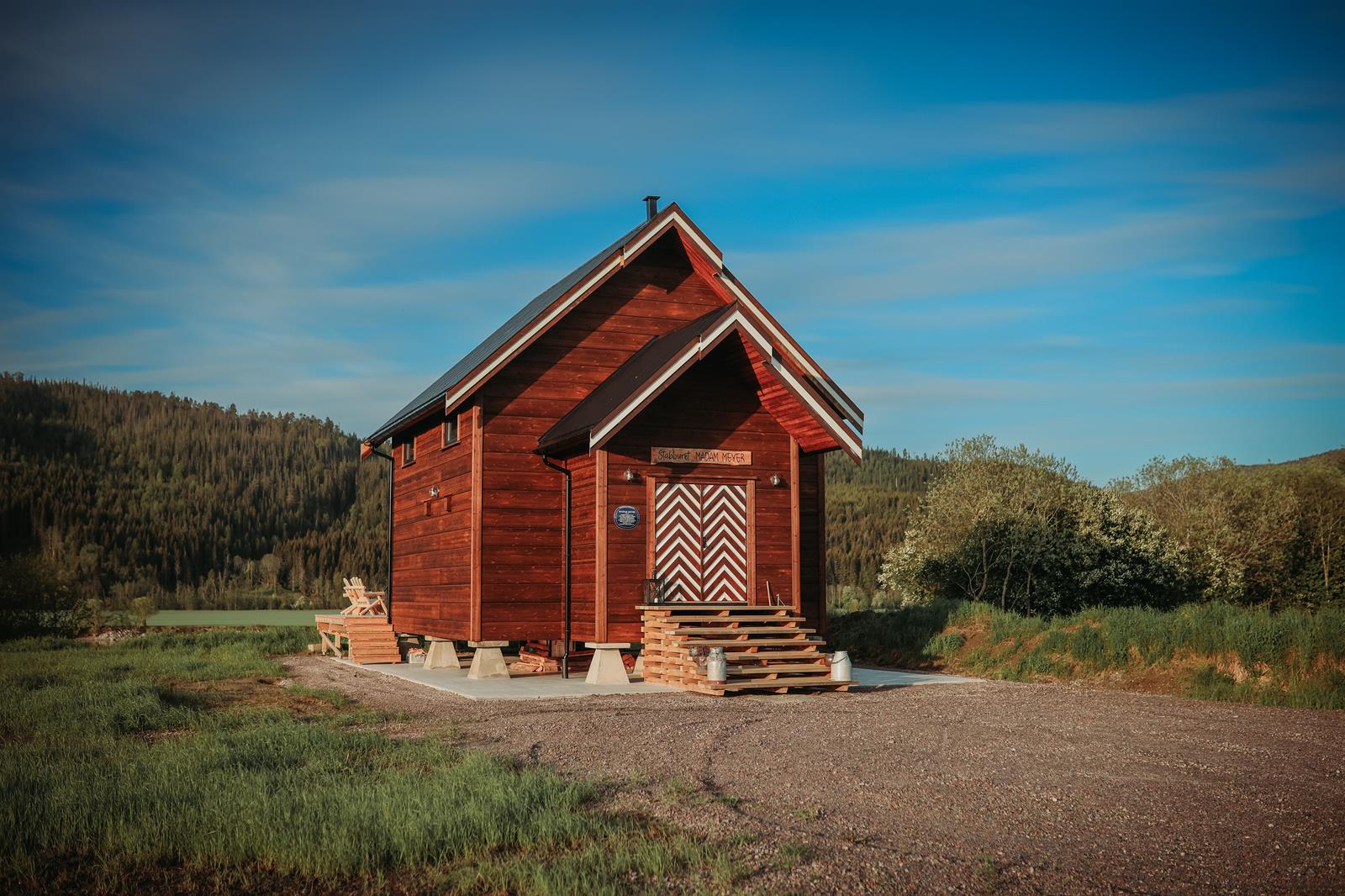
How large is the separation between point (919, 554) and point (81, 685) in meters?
27.1

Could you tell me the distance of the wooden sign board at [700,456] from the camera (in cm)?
1733

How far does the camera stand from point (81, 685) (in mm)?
14688

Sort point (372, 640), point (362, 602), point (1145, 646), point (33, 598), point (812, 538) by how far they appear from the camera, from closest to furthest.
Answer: point (1145, 646), point (812, 538), point (372, 640), point (362, 602), point (33, 598)

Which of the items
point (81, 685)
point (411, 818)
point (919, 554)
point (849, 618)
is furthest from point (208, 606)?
point (411, 818)

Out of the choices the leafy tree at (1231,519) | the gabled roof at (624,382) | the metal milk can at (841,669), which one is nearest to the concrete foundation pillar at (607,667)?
the metal milk can at (841,669)

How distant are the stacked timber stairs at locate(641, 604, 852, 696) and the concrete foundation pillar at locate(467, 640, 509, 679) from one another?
242cm

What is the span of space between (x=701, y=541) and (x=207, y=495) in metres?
72.1

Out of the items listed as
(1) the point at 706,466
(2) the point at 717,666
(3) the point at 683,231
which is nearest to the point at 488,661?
(2) the point at 717,666

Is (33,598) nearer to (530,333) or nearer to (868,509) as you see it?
(530,333)

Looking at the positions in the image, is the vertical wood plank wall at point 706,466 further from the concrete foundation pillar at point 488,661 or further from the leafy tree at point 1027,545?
the leafy tree at point 1027,545

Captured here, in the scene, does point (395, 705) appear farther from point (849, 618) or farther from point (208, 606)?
point (208, 606)

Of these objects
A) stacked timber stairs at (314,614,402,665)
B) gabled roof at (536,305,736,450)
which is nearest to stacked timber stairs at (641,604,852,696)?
gabled roof at (536,305,736,450)

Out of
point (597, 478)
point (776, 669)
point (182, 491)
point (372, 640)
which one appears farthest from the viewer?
point (182, 491)

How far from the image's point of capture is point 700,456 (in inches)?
693
